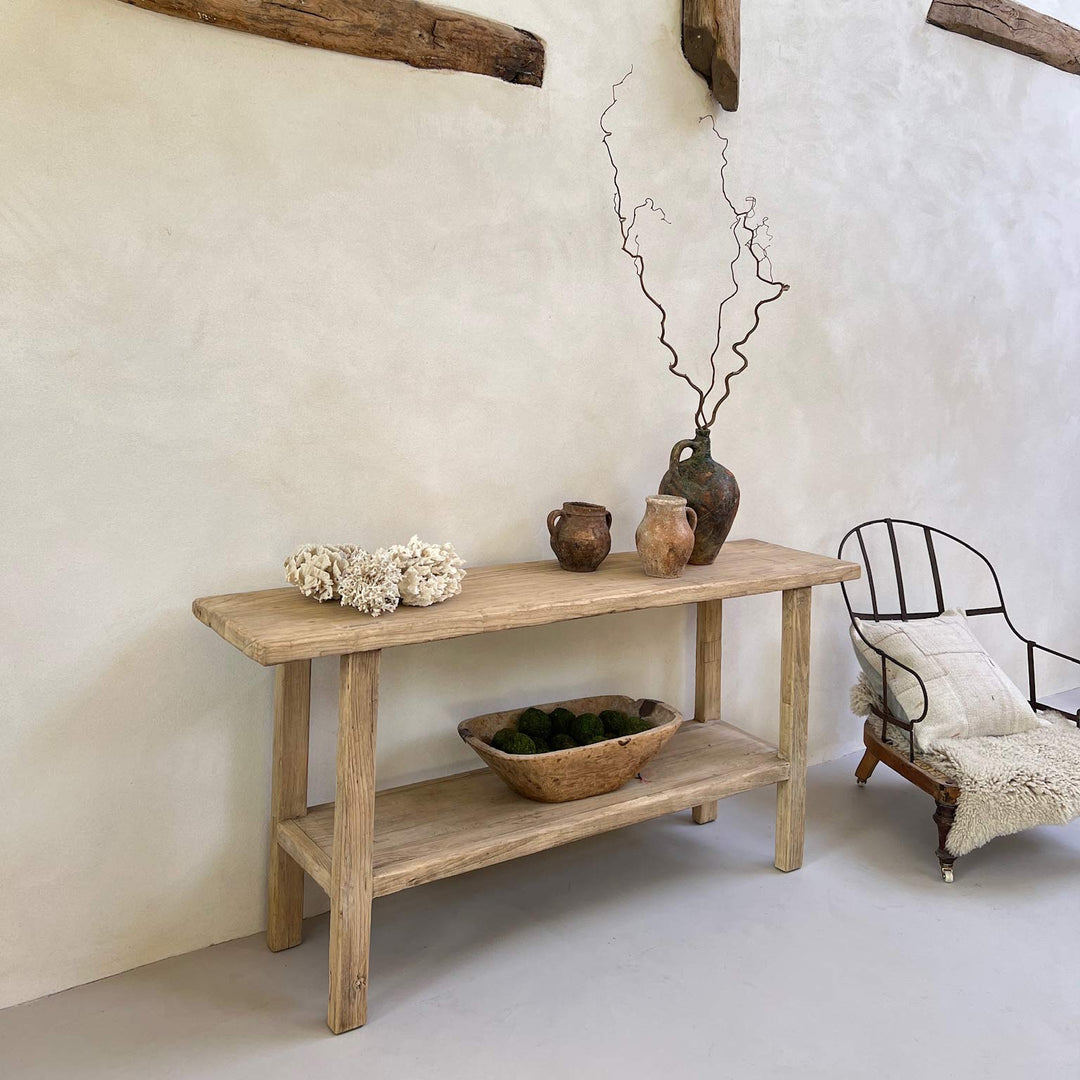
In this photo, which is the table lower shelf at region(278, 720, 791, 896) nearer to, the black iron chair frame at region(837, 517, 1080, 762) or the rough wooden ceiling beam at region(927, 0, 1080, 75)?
the black iron chair frame at region(837, 517, 1080, 762)

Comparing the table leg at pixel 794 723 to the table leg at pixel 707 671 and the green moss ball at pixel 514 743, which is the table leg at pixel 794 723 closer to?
the table leg at pixel 707 671

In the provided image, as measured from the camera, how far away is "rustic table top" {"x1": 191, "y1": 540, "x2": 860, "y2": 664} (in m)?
1.85

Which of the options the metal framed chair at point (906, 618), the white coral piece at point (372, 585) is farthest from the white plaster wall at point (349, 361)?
the white coral piece at point (372, 585)

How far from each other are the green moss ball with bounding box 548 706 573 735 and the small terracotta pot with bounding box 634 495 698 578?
432mm

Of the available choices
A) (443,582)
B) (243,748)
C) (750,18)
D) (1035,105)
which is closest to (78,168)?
(443,582)

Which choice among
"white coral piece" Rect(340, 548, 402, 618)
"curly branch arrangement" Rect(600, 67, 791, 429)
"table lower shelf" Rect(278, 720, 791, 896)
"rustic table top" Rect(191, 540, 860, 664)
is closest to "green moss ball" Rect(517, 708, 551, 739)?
"table lower shelf" Rect(278, 720, 791, 896)

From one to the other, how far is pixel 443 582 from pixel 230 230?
92cm

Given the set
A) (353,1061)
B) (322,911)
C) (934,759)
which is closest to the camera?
(353,1061)

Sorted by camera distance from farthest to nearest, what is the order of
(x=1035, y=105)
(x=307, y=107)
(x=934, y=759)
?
(x=1035, y=105) → (x=934, y=759) → (x=307, y=107)

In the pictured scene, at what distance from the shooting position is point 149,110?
205 cm

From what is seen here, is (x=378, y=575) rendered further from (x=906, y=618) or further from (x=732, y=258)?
(x=906, y=618)

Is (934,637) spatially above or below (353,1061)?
above

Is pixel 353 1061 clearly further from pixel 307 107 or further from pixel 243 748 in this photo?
pixel 307 107

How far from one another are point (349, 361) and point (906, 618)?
7.03ft
